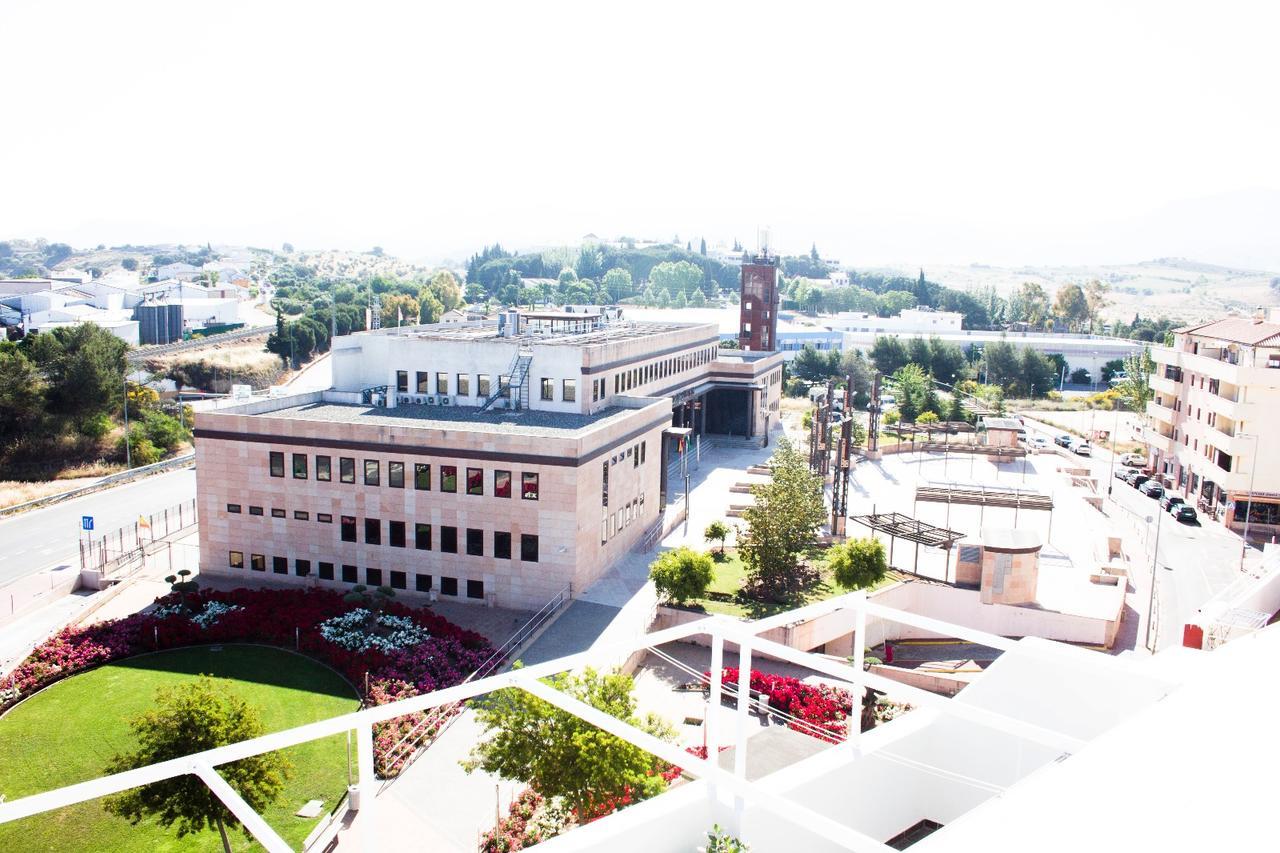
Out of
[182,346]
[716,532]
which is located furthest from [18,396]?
[716,532]

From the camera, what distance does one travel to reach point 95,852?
64.8ft

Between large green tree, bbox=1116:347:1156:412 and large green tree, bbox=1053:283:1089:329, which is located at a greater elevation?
Result: large green tree, bbox=1053:283:1089:329

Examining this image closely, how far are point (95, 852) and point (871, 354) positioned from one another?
341 ft

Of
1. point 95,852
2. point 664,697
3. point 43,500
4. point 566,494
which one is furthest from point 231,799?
point 43,500

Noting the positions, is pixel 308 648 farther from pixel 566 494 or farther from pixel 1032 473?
pixel 1032 473

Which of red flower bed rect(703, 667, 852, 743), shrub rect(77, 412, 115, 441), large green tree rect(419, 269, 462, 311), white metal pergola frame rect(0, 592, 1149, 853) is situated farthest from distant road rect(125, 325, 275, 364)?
white metal pergola frame rect(0, 592, 1149, 853)

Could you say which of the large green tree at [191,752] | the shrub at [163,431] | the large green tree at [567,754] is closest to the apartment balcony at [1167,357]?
the large green tree at [567,754]

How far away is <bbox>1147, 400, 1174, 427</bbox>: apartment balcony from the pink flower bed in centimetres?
5068

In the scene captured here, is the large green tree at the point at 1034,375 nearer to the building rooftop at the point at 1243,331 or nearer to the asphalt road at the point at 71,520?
the building rooftop at the point at 1243,331

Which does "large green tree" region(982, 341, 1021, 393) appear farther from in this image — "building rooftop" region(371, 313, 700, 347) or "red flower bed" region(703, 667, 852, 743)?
"red flower bed" region(703, 667, 852, 743)

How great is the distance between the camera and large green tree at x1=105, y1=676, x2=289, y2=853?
1830 cm

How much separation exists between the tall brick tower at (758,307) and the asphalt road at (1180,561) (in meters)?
39.3

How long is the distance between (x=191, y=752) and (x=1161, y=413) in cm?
6181

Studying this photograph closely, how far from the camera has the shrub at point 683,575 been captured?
3347cm
